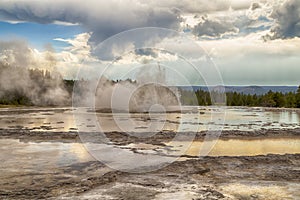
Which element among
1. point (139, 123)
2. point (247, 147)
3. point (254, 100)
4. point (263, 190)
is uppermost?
point (254, 100)

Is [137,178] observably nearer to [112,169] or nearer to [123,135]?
[112,169]

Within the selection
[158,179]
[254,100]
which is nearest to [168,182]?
[158,179]

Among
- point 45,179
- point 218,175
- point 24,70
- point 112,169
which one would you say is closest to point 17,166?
point 45,179

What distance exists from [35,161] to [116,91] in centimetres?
3595

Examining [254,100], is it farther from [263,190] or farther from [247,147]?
[263,190]

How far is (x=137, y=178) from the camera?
1235 centimetres

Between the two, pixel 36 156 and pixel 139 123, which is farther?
pixel 139 123

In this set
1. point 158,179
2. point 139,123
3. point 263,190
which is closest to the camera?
point 263,190

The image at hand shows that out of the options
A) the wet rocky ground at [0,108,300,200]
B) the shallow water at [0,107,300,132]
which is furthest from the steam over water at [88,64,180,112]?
the wet rocky ground at [0,108,300,200]

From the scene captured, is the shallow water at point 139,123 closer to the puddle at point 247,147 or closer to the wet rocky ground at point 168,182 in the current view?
the puddle at point 247,147

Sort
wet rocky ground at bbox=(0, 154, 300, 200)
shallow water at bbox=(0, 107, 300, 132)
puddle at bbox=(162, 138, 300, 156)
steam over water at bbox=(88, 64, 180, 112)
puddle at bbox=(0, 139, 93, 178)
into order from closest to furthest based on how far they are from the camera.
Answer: wet rocky ground at bbox=(0, 154, 300, 200)
puddle at bbox=(0, 139, 93, 178)
puddle at bbox=(162, 138, 300, 156)
shallow water at bbox=(0, 107, 300, 132)
steam over water at bbox=(88, 64, 180, 112)

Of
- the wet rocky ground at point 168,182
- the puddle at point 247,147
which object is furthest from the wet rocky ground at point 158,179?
the puddle at point 247,147

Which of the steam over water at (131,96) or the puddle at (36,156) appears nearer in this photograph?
the puddle at (36,156)

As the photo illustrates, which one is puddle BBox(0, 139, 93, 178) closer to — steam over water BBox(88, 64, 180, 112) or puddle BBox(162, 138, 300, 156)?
puddle BBox(162, 138, 300, 156)
